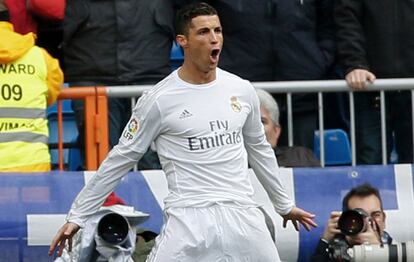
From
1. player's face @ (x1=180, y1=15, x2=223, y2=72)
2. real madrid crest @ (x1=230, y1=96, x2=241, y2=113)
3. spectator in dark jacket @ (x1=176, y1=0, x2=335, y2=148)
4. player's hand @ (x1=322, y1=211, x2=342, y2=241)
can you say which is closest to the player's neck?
player's face @ (x1=180, y1=15, x2=223, y2=72)

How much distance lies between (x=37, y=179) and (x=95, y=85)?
957 mm

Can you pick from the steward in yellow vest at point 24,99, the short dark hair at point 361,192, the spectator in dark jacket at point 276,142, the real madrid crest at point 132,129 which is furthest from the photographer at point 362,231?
the steward in yellow vest at point 24,99

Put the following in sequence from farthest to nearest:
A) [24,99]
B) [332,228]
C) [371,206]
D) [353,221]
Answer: [24,99] → [371,206] → [332,228] → [353,221]

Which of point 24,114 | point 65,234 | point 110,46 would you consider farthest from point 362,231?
point 110,46

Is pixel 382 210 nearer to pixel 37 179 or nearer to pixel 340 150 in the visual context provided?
pixel 340 150

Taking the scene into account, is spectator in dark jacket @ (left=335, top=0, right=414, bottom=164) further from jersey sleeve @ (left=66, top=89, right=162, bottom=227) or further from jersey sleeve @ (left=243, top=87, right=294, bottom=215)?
jersey sleeve @ (left=66, top=89, right=162, bottom=227)

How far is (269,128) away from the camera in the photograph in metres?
10.9

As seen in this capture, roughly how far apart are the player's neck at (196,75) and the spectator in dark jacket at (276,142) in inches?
50.4

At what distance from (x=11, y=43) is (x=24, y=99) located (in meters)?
0.35

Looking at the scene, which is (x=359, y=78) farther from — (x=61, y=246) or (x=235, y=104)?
(x=61, y=246)

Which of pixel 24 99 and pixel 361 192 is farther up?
pixel 24 99

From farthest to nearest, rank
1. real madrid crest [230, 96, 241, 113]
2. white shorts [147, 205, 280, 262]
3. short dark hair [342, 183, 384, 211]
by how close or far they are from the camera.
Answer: short dark hair [342, 183, 384, 211]
real madrid crest [230, 96, 241, 113]
white shorts [147, 205, 280, 262]

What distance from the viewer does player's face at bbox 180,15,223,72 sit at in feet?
31.1

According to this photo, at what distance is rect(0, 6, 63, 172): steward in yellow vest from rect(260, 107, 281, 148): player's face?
1.28 m
